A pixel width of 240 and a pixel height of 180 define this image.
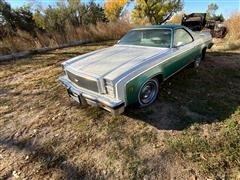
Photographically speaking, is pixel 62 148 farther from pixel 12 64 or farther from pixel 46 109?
pixel 12 64

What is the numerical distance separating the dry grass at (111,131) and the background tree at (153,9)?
65.2 ft

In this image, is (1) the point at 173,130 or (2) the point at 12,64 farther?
(2) the point at 12,64

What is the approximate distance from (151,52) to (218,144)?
6.00 feet

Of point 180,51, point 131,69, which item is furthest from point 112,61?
point 180,51

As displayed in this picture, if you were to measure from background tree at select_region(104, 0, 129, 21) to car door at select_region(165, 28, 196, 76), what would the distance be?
2335 centimetres

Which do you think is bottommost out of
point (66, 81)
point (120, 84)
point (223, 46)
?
point (223, 46)

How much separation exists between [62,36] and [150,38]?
777cm

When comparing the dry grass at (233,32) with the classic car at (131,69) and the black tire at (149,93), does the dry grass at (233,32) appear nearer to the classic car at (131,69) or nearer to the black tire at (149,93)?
the classic car at (131,69)

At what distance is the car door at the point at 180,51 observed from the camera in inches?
134

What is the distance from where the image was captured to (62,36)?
10047 mm

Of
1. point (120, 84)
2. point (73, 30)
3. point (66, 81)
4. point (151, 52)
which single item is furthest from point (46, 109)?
point (73, 30)

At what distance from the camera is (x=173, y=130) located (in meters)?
2.65

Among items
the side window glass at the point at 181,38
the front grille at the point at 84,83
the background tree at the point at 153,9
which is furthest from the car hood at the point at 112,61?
the background tree at the point at 153,9

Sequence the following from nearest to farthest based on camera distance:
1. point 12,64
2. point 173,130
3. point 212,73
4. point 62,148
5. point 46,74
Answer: point 62,148 < point 173,130 < point 212,73 < point 46,74 < point 12,64
